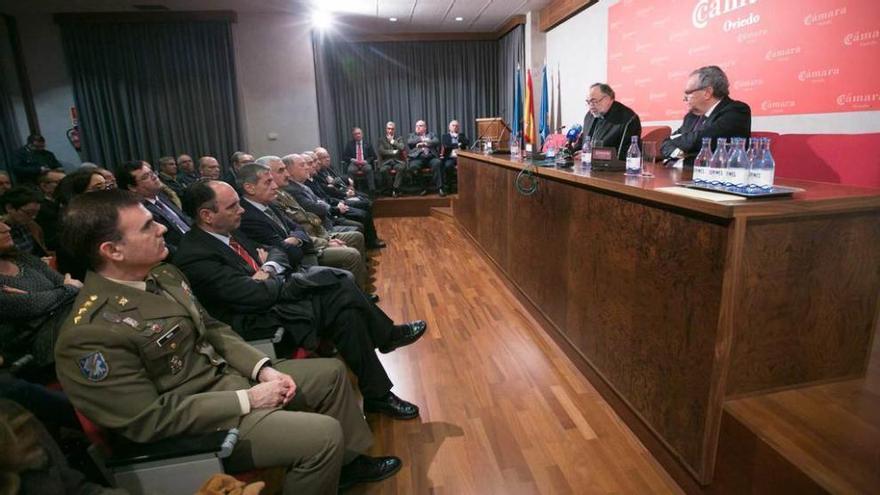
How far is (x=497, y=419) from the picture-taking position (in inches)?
76.5

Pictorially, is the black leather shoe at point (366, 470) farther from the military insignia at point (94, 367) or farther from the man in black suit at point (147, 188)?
the man in black suit at point (147, 188)

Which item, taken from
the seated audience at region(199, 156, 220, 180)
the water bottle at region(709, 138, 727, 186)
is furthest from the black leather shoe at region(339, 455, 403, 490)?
the seated audience at region(199, 156, 220, 180)

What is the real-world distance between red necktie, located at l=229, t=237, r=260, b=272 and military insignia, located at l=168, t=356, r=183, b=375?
75cm

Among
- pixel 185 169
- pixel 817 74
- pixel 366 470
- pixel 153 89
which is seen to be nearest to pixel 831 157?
pixel 817 74

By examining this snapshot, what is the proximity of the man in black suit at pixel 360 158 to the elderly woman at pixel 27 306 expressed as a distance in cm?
536

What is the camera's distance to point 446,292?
3.50 metres

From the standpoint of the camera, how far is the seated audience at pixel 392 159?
7.18 meters

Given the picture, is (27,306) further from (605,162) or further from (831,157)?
(831,157)

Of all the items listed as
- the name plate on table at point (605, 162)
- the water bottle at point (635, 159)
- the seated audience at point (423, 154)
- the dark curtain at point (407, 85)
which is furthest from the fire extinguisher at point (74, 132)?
the water bottle at point (635, 159)

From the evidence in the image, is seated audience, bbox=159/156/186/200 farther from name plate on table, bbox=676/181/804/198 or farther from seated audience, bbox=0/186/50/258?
name plate on table, bbox=676/181/804/198

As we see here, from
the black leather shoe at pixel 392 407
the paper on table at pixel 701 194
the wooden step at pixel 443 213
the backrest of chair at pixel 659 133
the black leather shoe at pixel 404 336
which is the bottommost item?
the black leather shoe at pixel 392 407

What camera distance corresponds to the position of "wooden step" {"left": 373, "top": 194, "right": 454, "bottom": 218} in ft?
22.3

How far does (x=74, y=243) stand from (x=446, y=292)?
255 cm

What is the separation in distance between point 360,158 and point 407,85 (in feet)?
5.77
